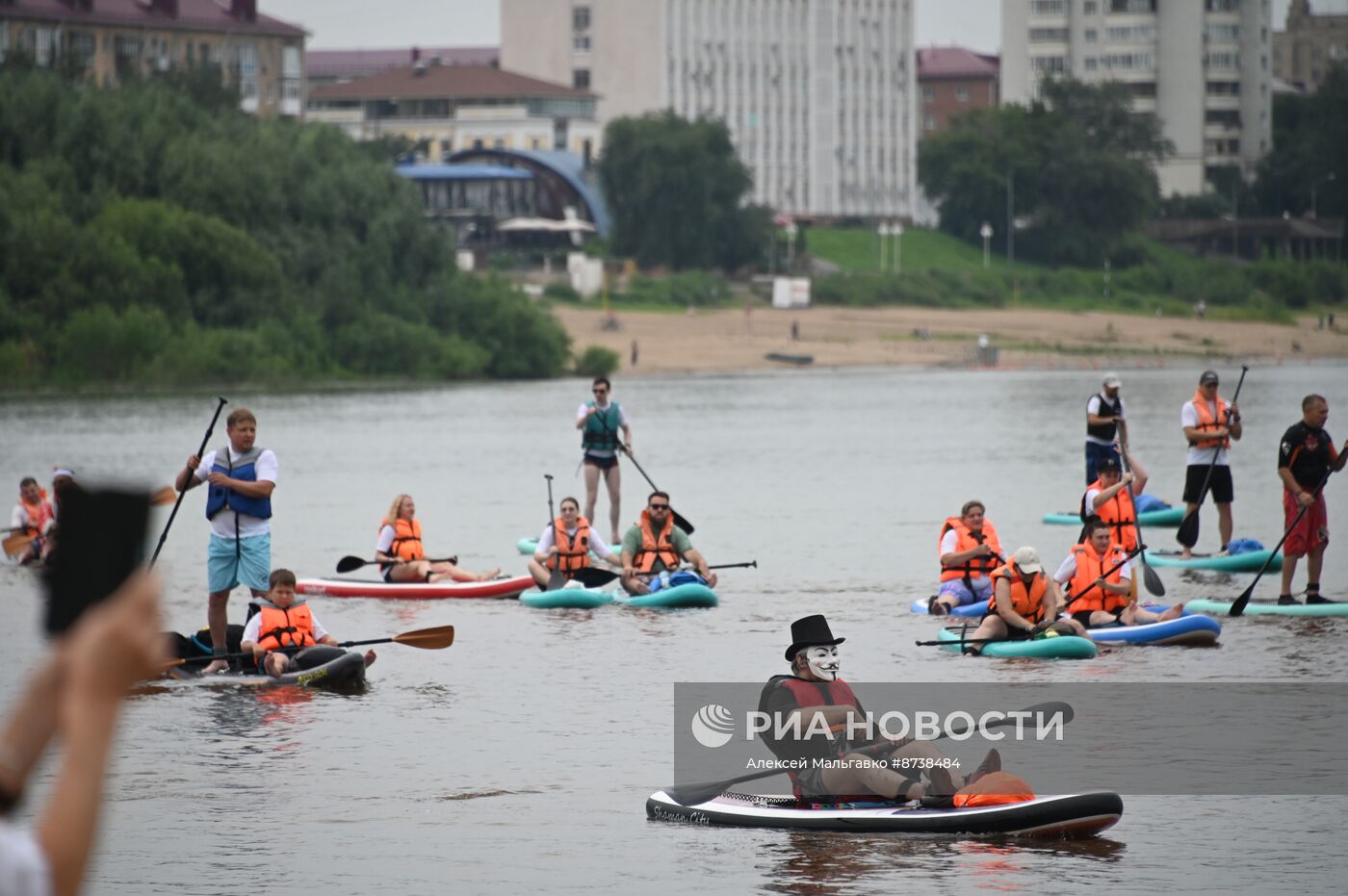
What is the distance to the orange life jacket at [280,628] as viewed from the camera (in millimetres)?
16266

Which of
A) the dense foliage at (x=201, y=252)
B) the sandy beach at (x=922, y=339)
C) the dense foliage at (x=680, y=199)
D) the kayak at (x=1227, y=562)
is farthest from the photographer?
the dense foliage at (x=680, y=199)

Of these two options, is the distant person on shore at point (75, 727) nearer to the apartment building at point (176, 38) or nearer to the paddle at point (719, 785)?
the paddle at point (719, 785)

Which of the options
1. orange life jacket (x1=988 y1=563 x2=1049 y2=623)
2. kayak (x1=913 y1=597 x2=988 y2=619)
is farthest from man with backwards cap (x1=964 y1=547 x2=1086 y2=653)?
kayak (x1=913 y1=597 x2=988 y2=619)

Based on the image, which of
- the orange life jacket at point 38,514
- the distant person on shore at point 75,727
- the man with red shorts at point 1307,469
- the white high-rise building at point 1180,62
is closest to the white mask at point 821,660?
the distant person on shore at point 75,727

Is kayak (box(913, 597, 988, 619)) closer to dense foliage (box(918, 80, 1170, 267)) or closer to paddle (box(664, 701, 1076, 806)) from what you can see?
paddle (box(664, 701, 1076, 806))

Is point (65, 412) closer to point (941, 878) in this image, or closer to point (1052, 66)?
point (941, 878)

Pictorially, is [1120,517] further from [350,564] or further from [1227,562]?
[350,564]

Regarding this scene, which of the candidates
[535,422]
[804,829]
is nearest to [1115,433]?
[804,829]

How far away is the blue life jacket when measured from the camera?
1496cm

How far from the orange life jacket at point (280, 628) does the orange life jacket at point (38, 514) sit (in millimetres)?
9513

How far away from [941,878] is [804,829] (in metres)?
1.05

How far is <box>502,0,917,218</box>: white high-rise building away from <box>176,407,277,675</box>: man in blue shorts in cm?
13195

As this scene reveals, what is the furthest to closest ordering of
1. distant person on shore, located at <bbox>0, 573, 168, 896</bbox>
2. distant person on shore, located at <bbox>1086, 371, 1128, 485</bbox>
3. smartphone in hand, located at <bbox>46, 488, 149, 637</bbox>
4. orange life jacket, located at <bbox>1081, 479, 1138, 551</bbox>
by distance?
distant person on shore, located at <bbox>1086, 371, 1128, 485</bbox> → orange life jacket, located at <bbox>1081, 479, 1138, 551</bbox> → smartphone in hand, located at <bbox>46, 488, 149, 637</bbox> → distant person on shore, located at <bbox>0, 573, 168, 896</bbox>

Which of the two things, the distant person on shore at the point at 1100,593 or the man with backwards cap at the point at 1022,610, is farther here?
the distant person on shore at the point at 1100,593
